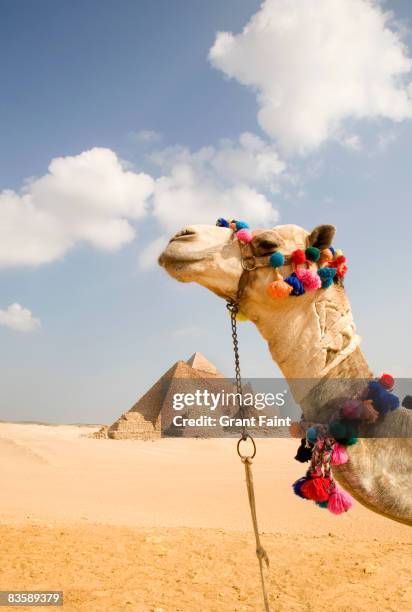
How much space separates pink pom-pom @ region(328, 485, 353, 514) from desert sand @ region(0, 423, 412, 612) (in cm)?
384

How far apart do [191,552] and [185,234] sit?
20.8ft

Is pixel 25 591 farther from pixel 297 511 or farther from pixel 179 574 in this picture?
pixel 297 511

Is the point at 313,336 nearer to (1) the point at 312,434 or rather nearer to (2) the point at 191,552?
(1) the point at 312,434

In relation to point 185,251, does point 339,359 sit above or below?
below

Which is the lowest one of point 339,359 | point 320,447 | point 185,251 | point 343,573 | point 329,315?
point 343,573

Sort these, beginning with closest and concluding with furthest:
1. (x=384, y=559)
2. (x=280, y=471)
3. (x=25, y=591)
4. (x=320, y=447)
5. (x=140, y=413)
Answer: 1. (x=320, y=447)
2. (x=25, y=591)
3. (x=384, y=559)
4. (x=280, y=471)
5. (x=140, y=413)

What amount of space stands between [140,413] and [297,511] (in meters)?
35.4

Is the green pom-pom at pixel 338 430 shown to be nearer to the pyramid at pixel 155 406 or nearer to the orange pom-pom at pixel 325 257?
the orange pom-pom at pixel 325 257

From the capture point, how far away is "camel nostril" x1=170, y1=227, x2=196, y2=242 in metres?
3.01

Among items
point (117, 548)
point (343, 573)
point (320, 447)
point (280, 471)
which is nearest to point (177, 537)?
point (117, 548)

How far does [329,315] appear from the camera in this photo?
2820 millimetres

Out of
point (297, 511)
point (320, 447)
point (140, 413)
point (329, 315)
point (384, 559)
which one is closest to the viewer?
point (320, 447)

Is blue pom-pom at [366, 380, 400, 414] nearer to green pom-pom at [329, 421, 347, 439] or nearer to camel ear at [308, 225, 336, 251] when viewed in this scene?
green pom-pom at [329, 421, 347, 439]

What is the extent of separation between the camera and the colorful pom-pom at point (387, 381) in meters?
2.80
